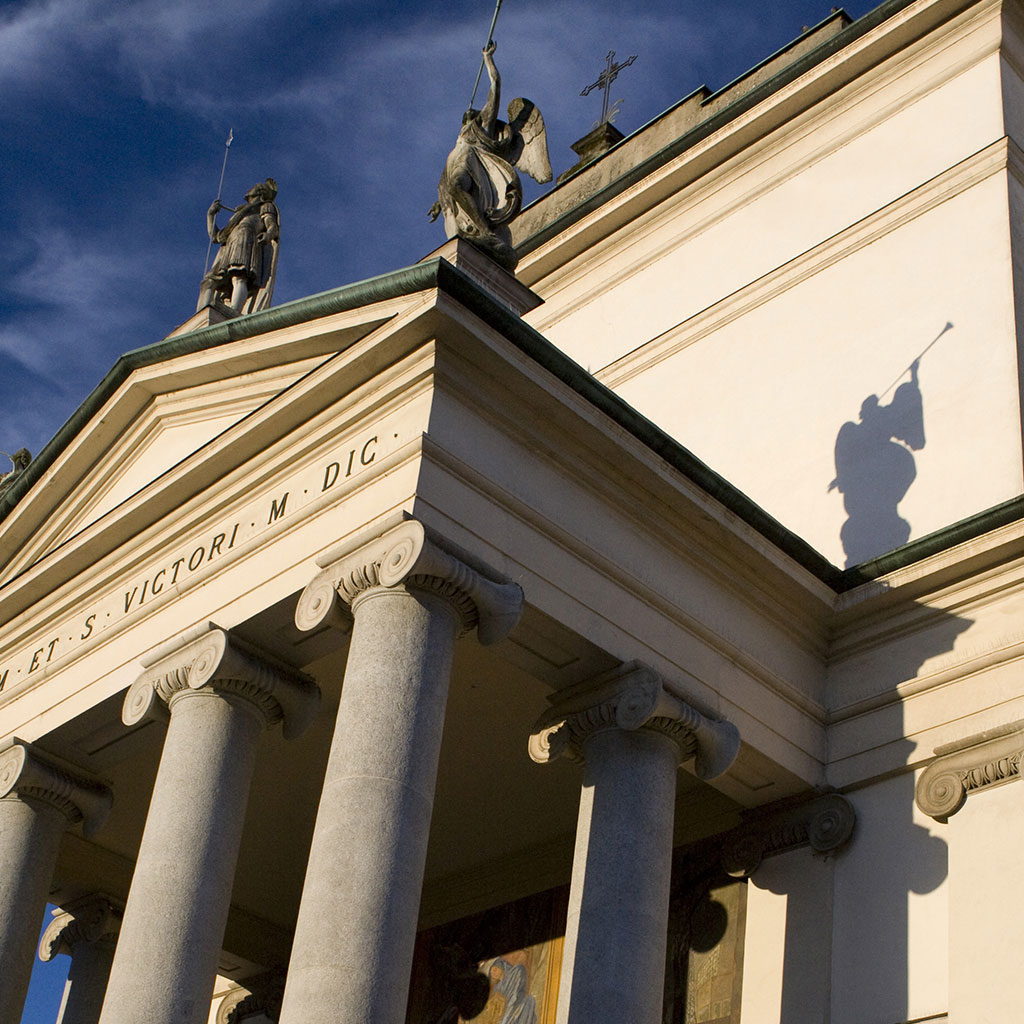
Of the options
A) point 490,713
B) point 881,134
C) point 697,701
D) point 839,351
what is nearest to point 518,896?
point 490,713

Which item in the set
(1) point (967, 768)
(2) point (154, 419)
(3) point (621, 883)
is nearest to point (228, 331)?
(2) point (154, 419)

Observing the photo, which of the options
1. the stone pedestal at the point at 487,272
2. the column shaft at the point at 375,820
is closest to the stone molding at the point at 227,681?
the column shaft at the point at 375,820

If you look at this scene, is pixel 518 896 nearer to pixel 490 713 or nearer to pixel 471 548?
pixel 490 713

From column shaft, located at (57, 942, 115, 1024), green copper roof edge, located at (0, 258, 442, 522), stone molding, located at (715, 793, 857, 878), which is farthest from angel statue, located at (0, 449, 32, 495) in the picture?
stone molding, located at (715, 793, 857, 878)

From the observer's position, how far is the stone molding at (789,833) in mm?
16828

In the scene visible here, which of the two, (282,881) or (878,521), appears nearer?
(878,521)

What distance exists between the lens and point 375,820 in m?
13.4

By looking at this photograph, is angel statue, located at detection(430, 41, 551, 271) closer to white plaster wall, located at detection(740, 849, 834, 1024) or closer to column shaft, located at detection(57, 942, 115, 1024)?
white plaster wall, located at detection(740, 849, 834, 1024)

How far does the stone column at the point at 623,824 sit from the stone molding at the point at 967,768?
187cm

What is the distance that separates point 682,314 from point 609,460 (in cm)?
883

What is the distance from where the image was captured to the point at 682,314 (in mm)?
24609

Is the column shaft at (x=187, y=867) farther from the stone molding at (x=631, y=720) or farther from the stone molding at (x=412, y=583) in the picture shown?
the stone molding at (x=631, y=720)

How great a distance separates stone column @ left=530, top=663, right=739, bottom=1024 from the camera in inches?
577

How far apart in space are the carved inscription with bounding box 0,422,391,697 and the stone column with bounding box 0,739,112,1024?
3.69ft
